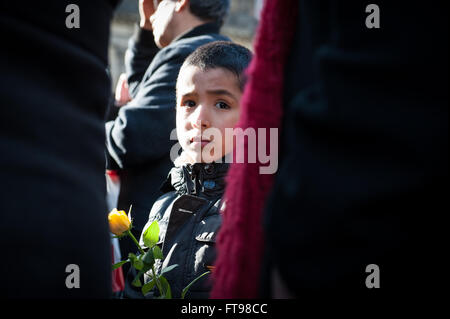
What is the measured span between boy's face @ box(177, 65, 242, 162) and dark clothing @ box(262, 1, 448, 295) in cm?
106

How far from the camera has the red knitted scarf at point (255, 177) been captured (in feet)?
2.65

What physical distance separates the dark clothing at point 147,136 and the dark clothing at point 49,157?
1.31m

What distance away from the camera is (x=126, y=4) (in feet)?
66.3

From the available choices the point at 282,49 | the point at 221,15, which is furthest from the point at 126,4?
the point at 282,49

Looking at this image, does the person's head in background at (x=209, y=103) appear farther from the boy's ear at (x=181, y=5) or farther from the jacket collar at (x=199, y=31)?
the boy's ear at (x=181, y=5)

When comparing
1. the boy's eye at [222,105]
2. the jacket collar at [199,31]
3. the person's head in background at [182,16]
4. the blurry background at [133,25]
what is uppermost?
the blurry background at [133,25]

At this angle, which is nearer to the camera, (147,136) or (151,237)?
(151,237)

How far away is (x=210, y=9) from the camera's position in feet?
8.34

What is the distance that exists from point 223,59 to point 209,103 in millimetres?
186

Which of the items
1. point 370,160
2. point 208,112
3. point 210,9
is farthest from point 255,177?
point 210,9

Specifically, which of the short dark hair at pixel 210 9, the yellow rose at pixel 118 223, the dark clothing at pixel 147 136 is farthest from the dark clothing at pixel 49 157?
the short dark hair at pixel 210 9

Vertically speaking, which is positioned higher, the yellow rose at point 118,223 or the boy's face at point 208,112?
the boy's face at point 208,112

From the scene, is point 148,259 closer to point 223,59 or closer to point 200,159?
point 200,159

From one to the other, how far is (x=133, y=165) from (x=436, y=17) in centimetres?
179
